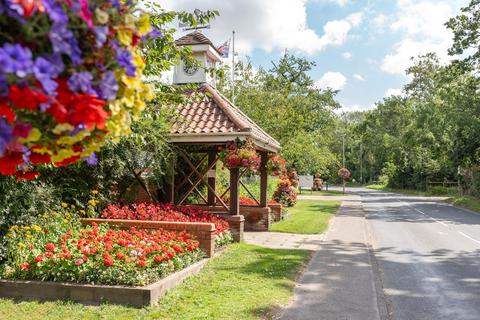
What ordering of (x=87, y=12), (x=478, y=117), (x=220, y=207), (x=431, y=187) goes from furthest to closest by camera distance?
(x=431, y=187)
(x=478, y=117)
(x=220, y=207)
(x=87, y=12)

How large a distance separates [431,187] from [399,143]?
350 inches

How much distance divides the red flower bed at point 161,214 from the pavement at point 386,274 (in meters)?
1.91

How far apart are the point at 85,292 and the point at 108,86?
204 inches

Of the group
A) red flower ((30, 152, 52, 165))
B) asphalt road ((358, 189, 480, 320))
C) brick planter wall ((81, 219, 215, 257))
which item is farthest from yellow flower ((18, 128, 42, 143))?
brick planter wall ((81, 219, 215, 257))

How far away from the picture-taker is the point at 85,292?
6.24m

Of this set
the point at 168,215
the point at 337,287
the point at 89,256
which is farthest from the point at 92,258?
the point at 337,287

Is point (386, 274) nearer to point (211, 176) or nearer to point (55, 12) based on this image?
point (211, 176)

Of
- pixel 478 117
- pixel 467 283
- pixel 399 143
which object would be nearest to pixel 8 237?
pixel 467 283

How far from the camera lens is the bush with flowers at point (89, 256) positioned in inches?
254

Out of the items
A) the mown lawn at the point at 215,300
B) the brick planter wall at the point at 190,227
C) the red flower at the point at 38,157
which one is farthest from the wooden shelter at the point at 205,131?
the red flower at the point at 38,157

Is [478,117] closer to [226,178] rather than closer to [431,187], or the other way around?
[226,178]

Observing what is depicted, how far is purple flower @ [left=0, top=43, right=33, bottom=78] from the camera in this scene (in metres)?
1.50

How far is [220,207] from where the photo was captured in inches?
538

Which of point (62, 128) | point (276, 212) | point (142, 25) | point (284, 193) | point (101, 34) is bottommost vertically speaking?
point (276, 212)
